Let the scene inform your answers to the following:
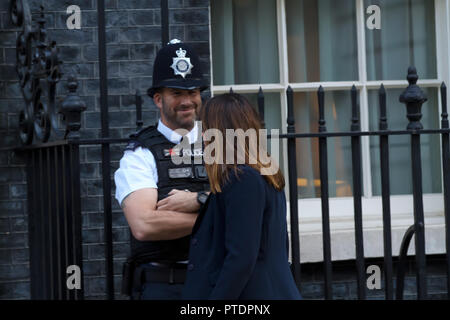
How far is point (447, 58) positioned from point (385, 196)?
7.92 ft

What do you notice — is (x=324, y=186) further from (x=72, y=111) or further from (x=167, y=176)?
(x=72, y=111)

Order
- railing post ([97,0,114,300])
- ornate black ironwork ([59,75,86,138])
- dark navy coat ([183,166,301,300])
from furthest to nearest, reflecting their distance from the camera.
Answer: railing post ([97,0,114,300]), ornate black ironwork ([59,75,86,138]), dark navy coat ([183,166,301,300])

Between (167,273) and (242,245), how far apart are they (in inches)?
28.8

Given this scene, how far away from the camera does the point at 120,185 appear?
3650 mm

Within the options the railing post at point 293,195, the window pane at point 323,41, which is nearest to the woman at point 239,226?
the railing post at point 293,195

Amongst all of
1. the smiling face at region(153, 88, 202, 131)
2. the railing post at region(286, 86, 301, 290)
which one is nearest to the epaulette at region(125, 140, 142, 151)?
the smiling face at region(153, 88, 202, 131)

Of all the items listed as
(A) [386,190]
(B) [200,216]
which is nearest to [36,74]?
(B) [200,216]

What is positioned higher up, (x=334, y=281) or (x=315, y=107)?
(x=315, y=107)

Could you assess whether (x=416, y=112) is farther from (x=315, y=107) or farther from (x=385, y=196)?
(x=315, y=107)

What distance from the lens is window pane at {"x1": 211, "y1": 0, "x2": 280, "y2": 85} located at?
243 inches

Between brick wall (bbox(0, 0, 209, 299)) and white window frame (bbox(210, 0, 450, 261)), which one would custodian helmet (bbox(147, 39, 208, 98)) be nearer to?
brick wall (bbox(0, 0, 209, 299))

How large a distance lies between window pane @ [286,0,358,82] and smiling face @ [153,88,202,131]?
2.44 meters
